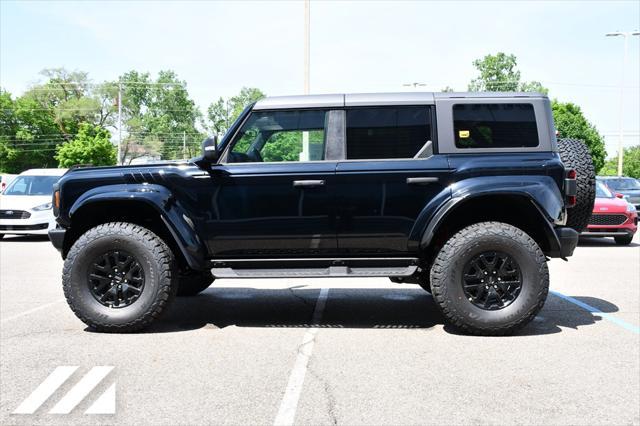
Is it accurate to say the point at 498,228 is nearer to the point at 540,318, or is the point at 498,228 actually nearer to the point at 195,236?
the point at 540,318

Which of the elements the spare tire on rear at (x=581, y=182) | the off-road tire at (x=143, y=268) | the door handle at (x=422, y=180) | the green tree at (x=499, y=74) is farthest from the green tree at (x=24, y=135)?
the spare tire on rear at (x=581, y=182)

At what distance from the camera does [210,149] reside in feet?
15.6

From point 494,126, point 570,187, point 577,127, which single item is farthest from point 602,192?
point 577,127

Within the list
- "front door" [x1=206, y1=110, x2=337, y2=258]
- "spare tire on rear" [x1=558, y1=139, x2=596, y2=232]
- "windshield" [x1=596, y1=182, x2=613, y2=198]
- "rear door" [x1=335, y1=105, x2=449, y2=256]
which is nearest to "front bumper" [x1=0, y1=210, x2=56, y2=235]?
"front door" [x1=206, y1=110, x2=337, y2=258]

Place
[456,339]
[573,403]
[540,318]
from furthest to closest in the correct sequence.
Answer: [540,318] → [456,339] → [573,403]

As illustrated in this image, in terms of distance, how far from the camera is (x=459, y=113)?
4938 millimetres

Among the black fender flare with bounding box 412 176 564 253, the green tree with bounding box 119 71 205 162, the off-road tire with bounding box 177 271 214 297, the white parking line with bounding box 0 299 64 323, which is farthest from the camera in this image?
the green tree with bounding box 119 71 205 162

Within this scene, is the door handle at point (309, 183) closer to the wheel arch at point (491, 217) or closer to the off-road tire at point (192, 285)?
the wheel arch at point (491, 217)

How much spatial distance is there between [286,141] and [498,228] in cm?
203

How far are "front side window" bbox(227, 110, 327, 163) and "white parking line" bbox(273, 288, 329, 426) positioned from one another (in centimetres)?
158

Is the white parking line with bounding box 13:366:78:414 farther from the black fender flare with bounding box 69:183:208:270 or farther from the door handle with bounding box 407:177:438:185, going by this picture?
the door handle with bounding box 407:177:438:185

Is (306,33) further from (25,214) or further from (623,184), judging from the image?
(623,184)

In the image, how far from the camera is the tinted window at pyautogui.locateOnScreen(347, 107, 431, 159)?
4.94 meters

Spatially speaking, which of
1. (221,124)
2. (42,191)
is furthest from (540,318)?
(221,124)
